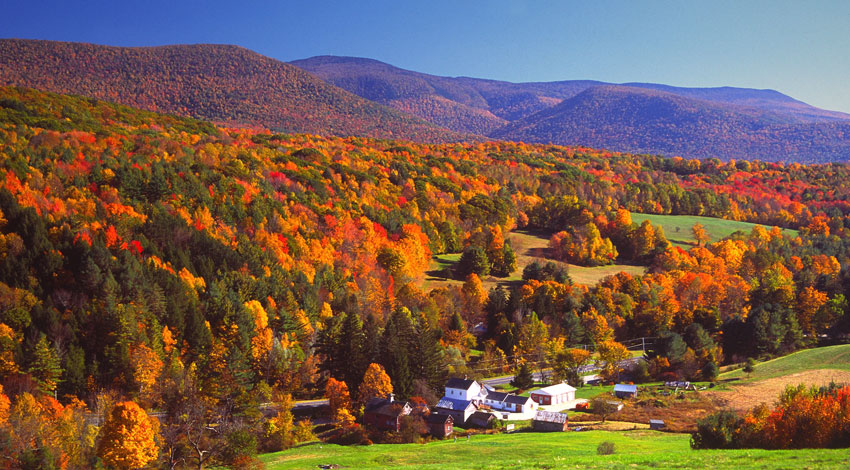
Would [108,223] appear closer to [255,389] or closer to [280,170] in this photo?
[255,389]

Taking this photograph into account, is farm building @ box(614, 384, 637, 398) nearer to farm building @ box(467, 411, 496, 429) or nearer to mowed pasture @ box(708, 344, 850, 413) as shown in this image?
mowed pasture @ box(708, 344, 850, 413)

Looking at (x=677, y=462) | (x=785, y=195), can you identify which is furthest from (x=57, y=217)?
(x=785, y=195)

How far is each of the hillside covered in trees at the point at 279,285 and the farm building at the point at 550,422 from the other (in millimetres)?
11459

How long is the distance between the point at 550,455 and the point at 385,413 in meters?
18.9

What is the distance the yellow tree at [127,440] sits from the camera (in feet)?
131

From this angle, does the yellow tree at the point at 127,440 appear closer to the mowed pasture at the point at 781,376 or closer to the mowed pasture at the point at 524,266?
the mowed pasture at the point at 781,376

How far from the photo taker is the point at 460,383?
57.0 meters

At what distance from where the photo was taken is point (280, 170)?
4360 inches

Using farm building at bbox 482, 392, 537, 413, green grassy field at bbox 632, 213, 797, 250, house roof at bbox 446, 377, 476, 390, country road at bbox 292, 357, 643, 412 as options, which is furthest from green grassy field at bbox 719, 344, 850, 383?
green grassy field at bbox 632, 213, 797, 250

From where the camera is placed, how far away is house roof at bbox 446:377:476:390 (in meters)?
55.9

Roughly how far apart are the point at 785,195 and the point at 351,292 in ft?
368

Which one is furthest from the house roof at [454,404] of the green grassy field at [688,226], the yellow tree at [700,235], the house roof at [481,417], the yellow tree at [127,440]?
the yellow tree at [700,235]

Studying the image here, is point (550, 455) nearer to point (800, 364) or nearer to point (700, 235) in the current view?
point (800, 364)

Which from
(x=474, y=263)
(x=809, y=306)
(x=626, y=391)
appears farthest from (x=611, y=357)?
(x=809, y=306)
